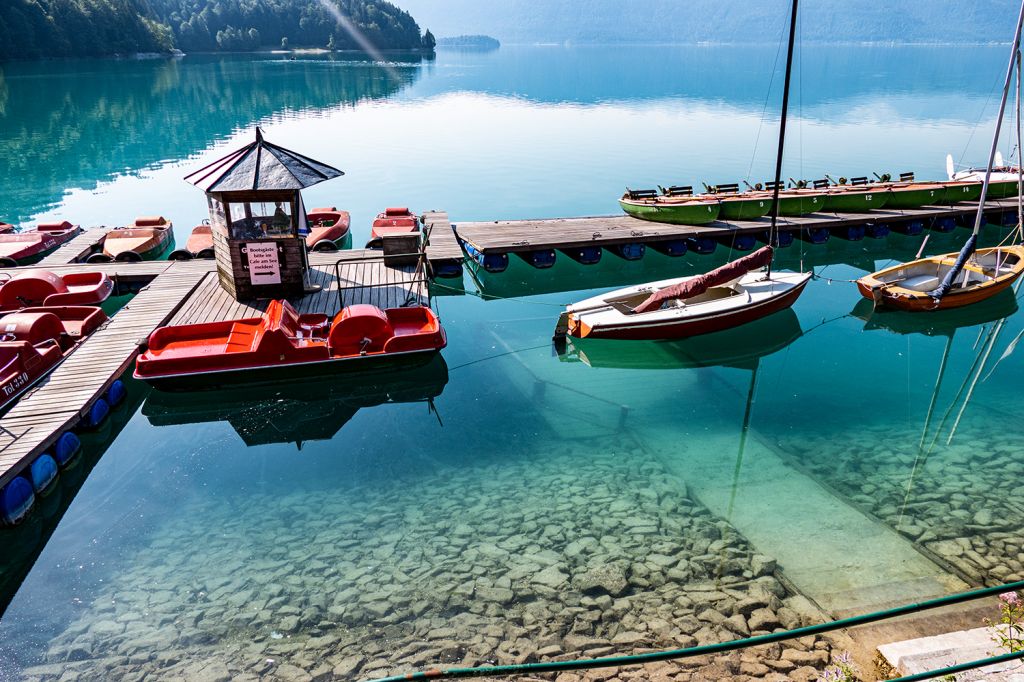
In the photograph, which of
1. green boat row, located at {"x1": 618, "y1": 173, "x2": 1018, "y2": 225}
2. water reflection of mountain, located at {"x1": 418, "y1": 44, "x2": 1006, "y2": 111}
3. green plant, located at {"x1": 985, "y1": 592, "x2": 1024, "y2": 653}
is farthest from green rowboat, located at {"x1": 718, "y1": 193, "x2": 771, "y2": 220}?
water reflection of mountain, located at {"x1": 418, "y1": 44, "x2": 1006, "y2": 111}

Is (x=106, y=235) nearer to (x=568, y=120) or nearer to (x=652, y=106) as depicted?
(x=568, y=120)

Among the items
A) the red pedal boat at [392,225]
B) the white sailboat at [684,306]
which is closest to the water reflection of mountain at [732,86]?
the red pedal boat at [392,225]

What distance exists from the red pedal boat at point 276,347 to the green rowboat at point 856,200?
22.0 metres

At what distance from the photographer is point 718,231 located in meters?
27.6

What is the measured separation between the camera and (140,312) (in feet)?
59.1

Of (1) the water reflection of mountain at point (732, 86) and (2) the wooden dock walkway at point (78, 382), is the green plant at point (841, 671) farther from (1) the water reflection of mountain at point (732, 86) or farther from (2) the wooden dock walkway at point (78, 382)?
(1) the water reflection of mountain at point (732, 86)

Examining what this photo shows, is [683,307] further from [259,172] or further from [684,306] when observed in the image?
[259,172]

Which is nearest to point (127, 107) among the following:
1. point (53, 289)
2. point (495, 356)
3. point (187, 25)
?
point (53, 289)

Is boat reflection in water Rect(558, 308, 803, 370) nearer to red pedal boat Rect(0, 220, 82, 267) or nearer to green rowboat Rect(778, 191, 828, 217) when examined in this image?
green rowboat Rect(778, 191, 828, 217)

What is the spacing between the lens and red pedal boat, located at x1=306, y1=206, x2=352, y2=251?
988 inches

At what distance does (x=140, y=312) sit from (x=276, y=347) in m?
5.29

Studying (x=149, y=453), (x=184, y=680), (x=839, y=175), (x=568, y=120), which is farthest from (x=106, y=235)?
(x=568, y=120)

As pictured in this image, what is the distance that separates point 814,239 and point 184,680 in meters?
28.6

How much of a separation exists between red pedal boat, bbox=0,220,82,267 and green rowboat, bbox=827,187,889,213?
32321 mm
